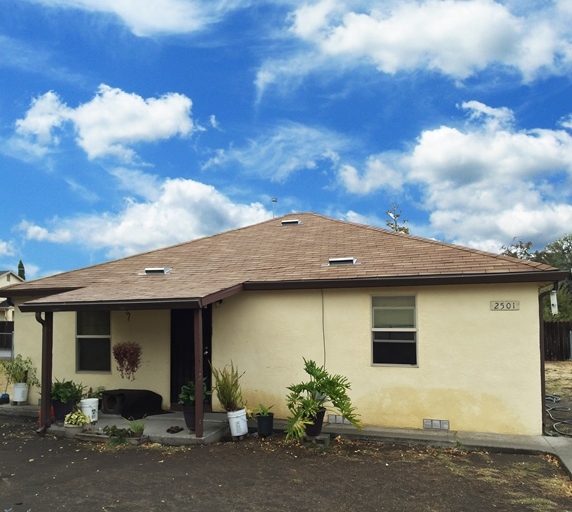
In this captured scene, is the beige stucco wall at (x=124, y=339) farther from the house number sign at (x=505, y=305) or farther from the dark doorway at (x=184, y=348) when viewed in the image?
the house number sign at (x=505, y=305)

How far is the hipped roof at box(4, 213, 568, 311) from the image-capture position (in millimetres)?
8391

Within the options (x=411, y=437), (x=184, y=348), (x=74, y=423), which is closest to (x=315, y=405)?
(x=411, y=437)

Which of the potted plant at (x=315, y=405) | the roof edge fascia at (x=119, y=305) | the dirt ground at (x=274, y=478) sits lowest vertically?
the dirt ground at (x=274, y=478)

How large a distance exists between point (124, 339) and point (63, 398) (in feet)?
5.85

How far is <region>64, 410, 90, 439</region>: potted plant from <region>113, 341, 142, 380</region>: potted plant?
172cm

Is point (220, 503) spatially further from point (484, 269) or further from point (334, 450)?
point (484, 269)

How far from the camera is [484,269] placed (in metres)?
8.40

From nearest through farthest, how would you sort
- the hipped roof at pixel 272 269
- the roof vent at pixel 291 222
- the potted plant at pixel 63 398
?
the hipped roof at pixel 272 269, the potted plant at pixel 63 398, the roof vent at pixel 291 222

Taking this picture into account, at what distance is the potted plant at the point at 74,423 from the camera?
8648 mm

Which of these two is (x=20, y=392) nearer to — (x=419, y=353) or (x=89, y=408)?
(x=89, y=408)

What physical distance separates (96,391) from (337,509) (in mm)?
7013

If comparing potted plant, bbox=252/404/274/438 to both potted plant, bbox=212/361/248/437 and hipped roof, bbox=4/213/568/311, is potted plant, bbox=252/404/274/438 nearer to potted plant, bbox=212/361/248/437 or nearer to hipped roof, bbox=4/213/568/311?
potted plant, bbox=212/361/248/437

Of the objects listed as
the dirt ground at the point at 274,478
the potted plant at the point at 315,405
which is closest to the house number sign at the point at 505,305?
the dirt ground at the point at 274,478

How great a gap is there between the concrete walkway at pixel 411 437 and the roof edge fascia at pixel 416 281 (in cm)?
240
